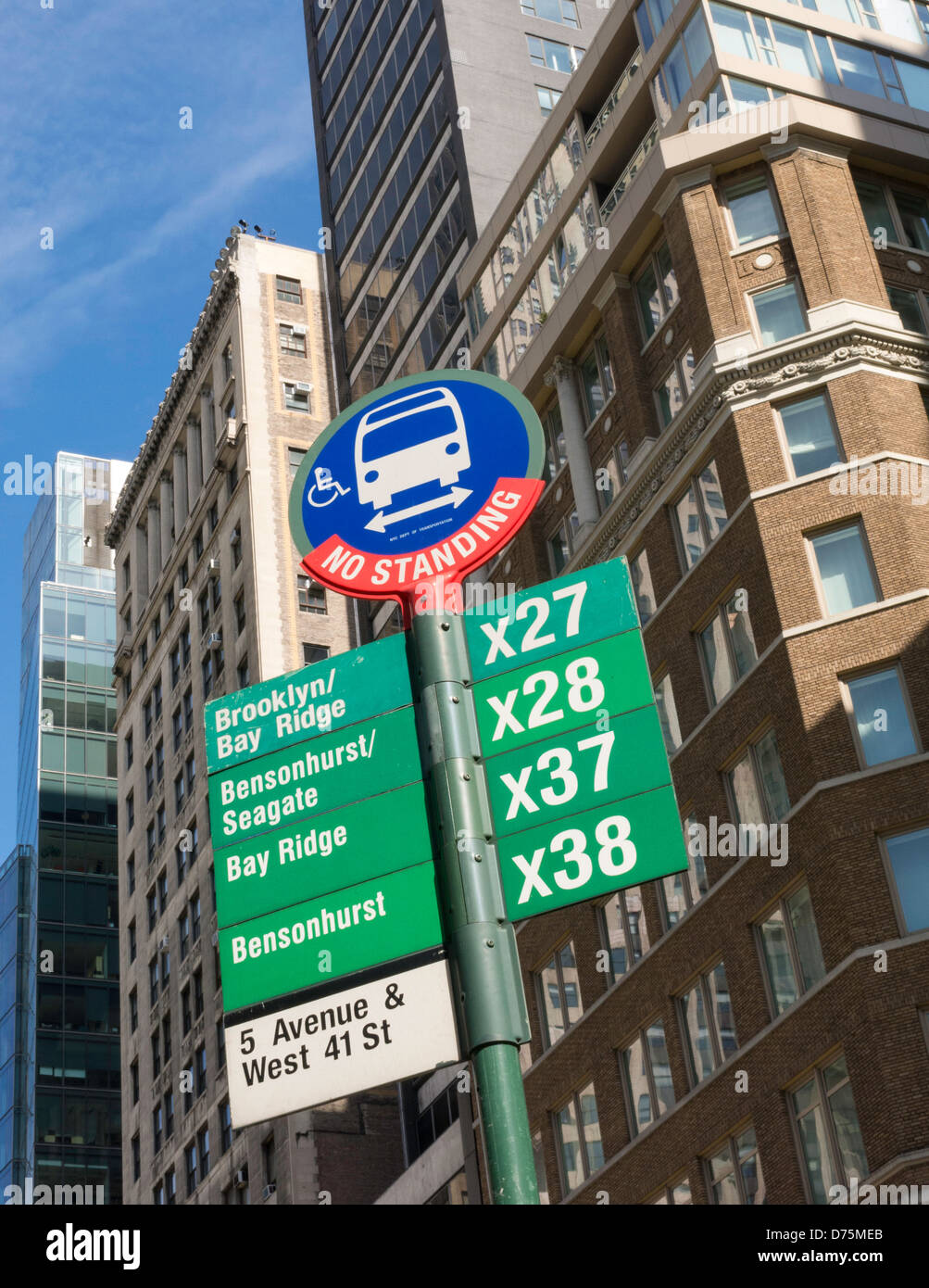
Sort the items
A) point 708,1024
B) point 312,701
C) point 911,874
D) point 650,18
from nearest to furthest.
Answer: point 312,701 → point 911,874 → point 708,1024 → point 650,18

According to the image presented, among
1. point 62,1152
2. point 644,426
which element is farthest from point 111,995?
point 644,426

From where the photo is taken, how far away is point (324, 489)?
12469 mm

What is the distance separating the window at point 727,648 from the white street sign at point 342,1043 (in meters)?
28.9

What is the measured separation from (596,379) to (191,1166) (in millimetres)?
37377

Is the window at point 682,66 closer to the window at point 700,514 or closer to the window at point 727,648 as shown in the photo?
the window at point 700,514

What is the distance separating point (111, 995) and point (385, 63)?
52637mm

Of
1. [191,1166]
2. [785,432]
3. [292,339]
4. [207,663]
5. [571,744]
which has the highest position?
[292,339]

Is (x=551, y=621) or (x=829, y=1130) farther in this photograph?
(x=829, y=1130)

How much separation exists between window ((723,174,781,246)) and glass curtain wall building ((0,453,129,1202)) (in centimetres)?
6129

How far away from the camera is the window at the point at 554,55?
74562mm

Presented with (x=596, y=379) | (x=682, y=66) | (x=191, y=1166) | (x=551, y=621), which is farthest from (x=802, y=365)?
(x=191, y=1166)

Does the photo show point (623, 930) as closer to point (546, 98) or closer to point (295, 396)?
point (546, 98)

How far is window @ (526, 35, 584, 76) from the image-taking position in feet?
245

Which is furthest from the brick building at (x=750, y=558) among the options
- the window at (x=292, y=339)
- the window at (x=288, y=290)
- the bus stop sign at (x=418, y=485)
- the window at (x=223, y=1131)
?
the window at (x=288, y=290)
